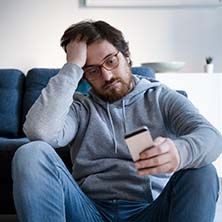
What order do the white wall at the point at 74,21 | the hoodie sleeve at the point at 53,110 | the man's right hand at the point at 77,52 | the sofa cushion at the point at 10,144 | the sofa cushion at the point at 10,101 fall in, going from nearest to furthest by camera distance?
the hoodie sleeve at the point at 53,110 → the man's right hand at the point at 77,52 → the sofa cushion at the point at 10,144 → the sofa cushion at the point at 10,101 → the white wall at the point at 74,21

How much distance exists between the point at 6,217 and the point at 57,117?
1.21 m

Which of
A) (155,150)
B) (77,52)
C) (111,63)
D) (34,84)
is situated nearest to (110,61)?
(111,63)

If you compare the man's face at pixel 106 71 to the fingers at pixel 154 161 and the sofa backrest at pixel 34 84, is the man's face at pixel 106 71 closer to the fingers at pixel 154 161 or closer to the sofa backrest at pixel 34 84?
the fingers at pixel 154 161

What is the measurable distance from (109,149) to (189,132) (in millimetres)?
288

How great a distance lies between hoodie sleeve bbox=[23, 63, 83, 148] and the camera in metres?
1.24

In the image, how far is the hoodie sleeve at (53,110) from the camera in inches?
48.9

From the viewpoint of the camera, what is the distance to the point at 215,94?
8.55 ft

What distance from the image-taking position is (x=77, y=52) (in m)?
1.36

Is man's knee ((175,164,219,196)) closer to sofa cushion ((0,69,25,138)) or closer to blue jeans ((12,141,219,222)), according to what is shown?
blue jeans ((12,141,219,222))

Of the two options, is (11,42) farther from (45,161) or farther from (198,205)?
(198,205)

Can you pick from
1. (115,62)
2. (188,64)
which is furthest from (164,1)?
(115,62)

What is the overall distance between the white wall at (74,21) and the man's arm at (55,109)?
166 centimetres

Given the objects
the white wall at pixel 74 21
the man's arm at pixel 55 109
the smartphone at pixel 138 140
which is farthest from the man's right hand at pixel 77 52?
the white wall at pixel 74 21

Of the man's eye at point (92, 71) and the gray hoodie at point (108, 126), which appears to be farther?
the man's eye at point (92, 71)
